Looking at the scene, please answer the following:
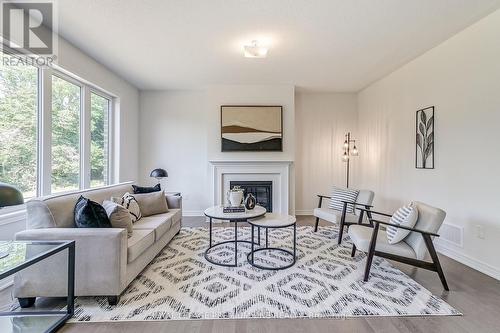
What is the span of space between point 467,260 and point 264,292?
2.44 metres

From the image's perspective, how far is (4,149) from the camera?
2.51 metres

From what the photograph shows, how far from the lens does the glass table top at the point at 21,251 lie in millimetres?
1571

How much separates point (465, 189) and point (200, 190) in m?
4.36

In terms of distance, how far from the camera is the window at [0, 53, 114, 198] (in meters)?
2.57

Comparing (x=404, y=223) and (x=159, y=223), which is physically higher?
(x=404, y=223)

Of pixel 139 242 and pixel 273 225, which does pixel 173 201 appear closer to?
pixel 139 242

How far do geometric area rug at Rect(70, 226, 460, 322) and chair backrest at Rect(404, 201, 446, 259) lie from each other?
0.34m

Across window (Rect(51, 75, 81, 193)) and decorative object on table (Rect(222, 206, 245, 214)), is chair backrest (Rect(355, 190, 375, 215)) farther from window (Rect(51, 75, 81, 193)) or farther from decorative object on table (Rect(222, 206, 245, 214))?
window (Rect(51, 75, 81, 193))

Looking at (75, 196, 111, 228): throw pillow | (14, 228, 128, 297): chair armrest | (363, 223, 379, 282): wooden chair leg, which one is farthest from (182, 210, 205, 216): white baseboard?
(363, 223, 379, 282): wooden chair leg

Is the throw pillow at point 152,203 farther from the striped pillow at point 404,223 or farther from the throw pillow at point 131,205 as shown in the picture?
the striped pillow at point 404,223

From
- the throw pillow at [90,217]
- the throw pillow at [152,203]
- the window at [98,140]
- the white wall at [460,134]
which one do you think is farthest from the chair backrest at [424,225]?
the window at [98,140]

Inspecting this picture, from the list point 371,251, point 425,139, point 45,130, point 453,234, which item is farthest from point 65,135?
point 453,234

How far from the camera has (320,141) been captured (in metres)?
5.55
